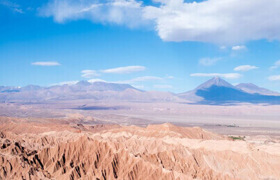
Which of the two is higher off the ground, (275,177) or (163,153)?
(163,153)

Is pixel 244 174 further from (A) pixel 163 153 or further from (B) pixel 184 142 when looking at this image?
(B) pixel 184 142

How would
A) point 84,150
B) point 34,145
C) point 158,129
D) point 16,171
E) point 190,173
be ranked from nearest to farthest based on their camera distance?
point 16,171
point 190,173
point 84,150
point 34,145
point 158,129

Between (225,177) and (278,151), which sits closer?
(225,177)

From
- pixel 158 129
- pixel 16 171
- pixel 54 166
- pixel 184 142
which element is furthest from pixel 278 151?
pixel 16 171

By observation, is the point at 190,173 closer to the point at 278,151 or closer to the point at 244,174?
the point at 244,174

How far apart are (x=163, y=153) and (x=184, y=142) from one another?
1296 centimetres

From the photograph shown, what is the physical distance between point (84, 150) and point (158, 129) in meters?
33.5

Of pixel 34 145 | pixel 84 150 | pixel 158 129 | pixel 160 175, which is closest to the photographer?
pixel 160 175

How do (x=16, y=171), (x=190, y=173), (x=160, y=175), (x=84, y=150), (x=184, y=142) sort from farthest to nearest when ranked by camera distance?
1. (x=184, y=142)
2. (x=84, y=150)
3. (x=190, y=173)
4. (x=160, y=175)
5. (x=16, y=171)

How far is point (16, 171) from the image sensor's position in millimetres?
34219

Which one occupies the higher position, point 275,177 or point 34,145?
point 34,145

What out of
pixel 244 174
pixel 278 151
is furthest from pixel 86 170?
pixel 278 151

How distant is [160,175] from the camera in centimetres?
3925

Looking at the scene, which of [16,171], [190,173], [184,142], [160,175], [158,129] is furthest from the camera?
[158,129]
